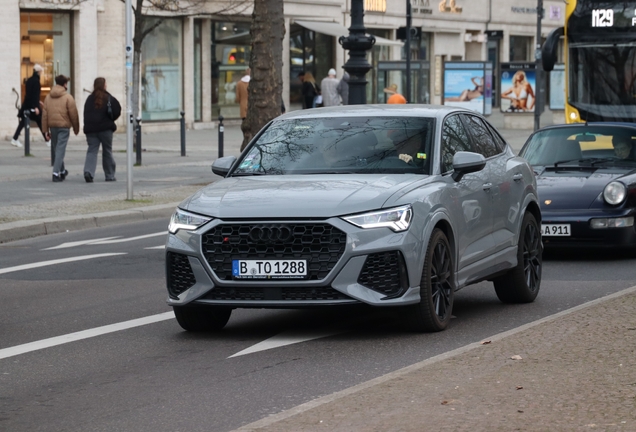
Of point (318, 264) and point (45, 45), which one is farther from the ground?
point (45, 45)

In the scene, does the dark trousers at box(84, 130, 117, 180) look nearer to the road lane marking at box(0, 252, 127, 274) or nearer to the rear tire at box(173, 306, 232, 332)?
the road lane marking at box(0, 252, 127, 274)

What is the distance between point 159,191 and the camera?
21469 mm

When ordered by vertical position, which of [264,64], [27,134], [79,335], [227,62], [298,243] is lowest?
[79,335]

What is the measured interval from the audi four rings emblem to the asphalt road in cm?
69

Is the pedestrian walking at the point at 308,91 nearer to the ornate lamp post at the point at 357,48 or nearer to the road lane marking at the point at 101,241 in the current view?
the ornate lamp post at the point at 357,48

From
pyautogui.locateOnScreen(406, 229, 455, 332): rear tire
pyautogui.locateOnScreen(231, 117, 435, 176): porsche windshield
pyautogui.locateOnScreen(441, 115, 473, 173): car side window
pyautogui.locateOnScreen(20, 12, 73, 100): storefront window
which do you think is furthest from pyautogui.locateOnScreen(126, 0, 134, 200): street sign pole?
pyautogui.locateOnScreen(20, 12, 73, 100): storefront window

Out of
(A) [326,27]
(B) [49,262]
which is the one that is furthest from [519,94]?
(B) [49,262]

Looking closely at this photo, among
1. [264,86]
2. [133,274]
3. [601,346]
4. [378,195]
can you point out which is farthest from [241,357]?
[264,86]

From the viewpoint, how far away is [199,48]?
149 feet

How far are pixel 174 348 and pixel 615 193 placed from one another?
6.39 meters

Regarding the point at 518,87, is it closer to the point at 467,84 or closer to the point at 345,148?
the point at 467,84

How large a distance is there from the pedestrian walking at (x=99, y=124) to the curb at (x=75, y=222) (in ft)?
13.3

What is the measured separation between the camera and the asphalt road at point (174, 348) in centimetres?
678

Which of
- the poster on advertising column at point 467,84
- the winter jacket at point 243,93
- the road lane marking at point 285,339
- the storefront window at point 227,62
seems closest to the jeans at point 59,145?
A: the winter jacket at point 243,93
